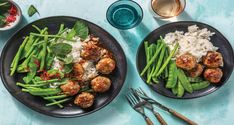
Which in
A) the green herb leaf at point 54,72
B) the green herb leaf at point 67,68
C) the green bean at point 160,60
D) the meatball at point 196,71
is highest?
the green herb leaf at point 54,72

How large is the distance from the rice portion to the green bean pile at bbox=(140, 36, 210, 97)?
0.04 metres

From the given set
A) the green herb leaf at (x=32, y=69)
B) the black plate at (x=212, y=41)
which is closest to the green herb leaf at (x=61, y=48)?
the green herb leaf at (x=32, y=69)

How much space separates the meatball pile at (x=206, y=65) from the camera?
253 centimetres

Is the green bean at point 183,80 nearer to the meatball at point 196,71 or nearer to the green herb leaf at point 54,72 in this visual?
the meatball at point 196,71

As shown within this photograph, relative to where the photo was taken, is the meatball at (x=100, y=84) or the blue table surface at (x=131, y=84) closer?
the meatball at (x=100, y=84)

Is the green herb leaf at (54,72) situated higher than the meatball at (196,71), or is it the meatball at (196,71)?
the green herb leaf at (54,72)

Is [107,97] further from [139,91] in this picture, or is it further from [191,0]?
[191,0]

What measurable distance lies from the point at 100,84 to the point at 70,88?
0.17 m

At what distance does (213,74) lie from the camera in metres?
2.56

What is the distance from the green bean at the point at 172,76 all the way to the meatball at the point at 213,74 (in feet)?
0.59

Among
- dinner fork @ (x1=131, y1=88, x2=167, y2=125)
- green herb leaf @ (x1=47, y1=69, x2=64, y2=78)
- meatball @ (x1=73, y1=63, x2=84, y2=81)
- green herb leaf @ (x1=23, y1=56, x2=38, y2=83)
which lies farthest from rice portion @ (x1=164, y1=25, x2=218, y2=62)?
green herb leaf @ (x1=23, y1=56, x2=38, y2=83)

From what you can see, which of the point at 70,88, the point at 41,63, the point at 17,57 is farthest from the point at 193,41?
the point at 17,57

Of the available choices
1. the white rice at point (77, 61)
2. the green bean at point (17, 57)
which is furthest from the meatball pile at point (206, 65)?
the green bean at point (17, 57)

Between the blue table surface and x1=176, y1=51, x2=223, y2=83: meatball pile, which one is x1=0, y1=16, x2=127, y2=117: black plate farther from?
x1=176, y1=51, x2=223, y2=83: meatball pile
